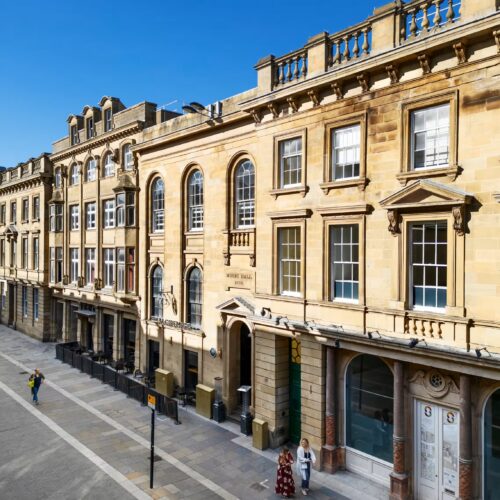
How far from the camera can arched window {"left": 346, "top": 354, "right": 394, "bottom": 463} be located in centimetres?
1307

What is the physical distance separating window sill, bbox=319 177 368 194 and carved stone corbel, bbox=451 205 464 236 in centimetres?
284

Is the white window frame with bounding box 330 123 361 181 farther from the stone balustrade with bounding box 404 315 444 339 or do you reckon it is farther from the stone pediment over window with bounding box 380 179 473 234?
the stone balustrade with bounding box 404 315 444 339

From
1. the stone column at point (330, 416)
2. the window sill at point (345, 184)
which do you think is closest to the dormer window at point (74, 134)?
the window sill at point (345, 184)

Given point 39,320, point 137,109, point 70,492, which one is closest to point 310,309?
point 70,492

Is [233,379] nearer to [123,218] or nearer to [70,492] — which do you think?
[70,492]

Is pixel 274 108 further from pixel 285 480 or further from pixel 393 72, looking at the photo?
pixel 285 480

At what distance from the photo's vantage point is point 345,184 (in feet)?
44.2

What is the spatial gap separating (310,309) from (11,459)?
11130 millimetres

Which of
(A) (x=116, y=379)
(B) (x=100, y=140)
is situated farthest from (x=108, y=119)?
(A) (x=116, y=379)

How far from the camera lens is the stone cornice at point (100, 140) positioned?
23781mm

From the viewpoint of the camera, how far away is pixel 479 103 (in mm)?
10820

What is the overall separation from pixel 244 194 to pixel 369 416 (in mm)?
9540

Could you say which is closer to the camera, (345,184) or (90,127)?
(345,184)

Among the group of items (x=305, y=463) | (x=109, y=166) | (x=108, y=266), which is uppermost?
Answer: (x=109, y=166)
